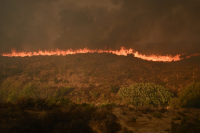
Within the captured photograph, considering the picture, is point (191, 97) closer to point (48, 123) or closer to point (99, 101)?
point (99, 101)

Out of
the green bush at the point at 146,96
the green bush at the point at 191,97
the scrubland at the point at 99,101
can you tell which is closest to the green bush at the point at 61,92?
the scrubland at the point at 99,101

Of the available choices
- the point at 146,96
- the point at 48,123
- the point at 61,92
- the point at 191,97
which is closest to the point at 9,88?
the point at 61,92

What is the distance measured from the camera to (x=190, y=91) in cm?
2214

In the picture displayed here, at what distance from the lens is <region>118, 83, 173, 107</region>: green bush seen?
23.4 metres

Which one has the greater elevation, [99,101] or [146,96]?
[146,96]

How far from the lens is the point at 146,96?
25.0 metres

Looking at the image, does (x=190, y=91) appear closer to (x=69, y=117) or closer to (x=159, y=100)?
(x=159, y=100)

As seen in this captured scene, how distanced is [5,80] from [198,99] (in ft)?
198

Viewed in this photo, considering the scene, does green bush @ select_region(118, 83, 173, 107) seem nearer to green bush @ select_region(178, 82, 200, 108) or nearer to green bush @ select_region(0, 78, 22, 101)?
green bush @ select_region(178, 82, 200, 108)

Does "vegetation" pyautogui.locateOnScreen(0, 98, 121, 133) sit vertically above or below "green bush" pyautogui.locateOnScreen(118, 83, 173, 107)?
above

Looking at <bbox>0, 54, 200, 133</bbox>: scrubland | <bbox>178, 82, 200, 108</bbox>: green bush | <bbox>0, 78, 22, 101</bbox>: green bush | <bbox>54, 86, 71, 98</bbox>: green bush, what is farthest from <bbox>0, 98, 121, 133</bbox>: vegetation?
<bbox>0, 78, 22, 101</bbox>: green bush

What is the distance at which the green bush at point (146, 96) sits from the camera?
2342cm

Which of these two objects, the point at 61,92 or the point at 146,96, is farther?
the point at 61,92

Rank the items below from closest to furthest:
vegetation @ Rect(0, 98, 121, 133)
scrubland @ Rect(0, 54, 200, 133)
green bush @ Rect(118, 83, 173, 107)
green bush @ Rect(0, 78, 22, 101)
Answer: vegetation @ Rect(0, 98, 121, 133)
scrubland @ Rect(0, 54, 200, 133)
green bush @ Rect(118, 83, 173, 107)
green bush @ Rect(0, 78, 22, 101)
